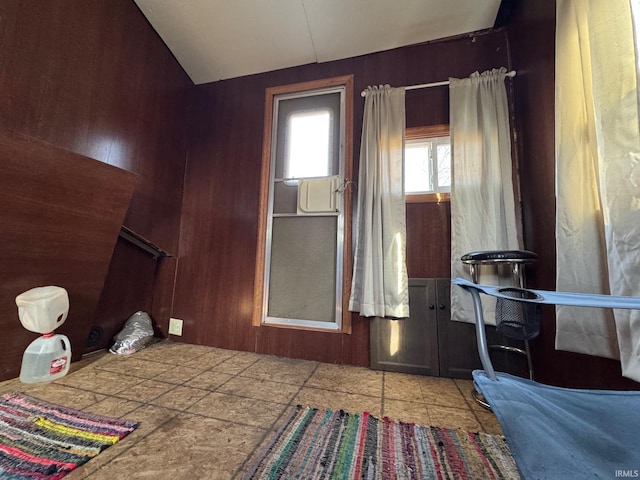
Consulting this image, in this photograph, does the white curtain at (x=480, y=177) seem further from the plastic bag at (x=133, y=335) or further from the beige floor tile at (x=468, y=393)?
the plastic bag at (x=133, y=335)

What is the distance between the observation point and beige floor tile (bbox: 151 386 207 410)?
44.4 inches

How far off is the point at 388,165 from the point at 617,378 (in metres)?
1.47

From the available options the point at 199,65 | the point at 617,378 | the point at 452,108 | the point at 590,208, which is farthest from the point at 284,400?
the point at 199,65

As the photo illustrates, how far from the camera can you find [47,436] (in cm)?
87

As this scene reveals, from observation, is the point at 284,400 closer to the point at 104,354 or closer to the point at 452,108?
the point at 104,354

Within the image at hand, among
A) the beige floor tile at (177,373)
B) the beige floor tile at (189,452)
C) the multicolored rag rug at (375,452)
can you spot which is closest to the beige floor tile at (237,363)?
the beige floor tile at (177,373)

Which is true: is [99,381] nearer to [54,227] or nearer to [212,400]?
[212,400]

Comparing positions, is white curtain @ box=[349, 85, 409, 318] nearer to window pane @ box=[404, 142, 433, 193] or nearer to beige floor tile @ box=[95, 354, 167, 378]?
window pane @ box=[404, 142, 433, 193]

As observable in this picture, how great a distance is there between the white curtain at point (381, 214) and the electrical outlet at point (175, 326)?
150cm

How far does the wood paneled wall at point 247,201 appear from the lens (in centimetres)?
177

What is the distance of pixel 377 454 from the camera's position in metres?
0.84

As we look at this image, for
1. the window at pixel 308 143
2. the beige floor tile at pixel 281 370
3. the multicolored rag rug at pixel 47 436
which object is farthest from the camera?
the window at pixel 308 143

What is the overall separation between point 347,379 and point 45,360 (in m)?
1.62

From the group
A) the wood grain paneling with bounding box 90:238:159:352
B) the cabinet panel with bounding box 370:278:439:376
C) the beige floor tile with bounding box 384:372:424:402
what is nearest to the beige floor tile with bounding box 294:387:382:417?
the beige floor tile with bounding box 384:372:424:402
